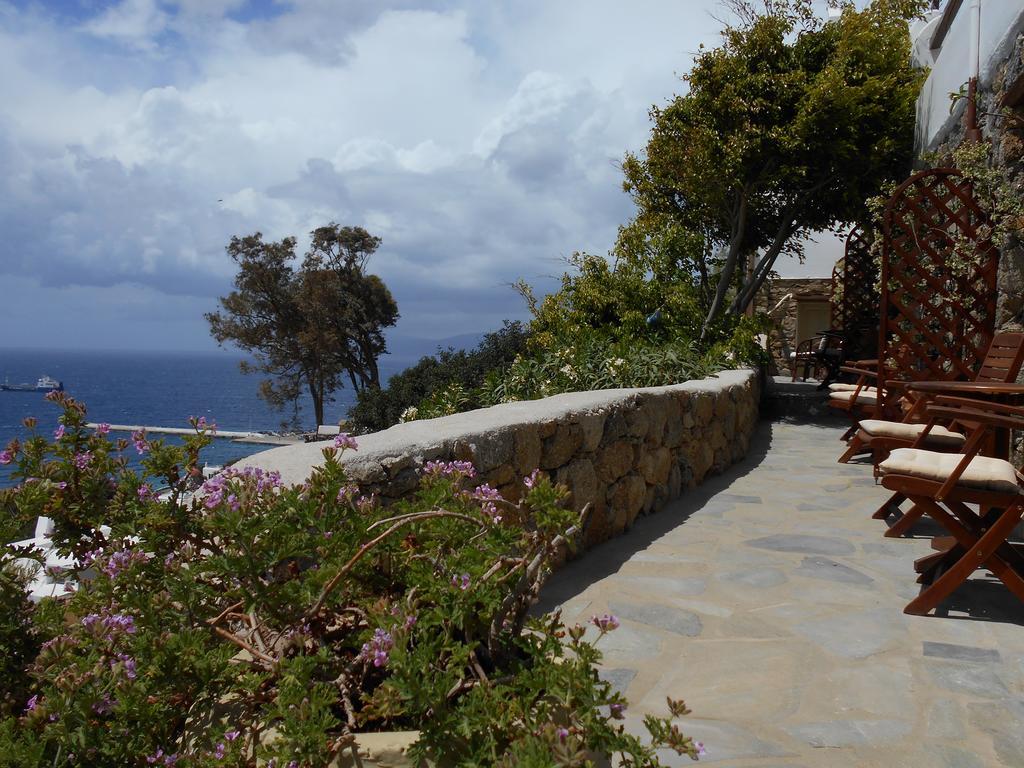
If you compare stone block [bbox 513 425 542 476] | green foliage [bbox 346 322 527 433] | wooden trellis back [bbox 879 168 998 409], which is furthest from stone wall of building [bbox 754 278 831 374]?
stone block [bbox 513 425 542 476]

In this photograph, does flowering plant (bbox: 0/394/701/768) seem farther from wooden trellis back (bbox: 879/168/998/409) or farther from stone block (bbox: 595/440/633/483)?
wooden trellis back (bbox: 879/168/998/409)

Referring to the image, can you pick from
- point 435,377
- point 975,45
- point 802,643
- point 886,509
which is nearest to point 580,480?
point 802,643

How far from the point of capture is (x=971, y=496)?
282 cm

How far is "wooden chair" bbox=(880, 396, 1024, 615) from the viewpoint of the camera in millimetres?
2783

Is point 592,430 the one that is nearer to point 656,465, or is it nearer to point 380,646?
point 656,465

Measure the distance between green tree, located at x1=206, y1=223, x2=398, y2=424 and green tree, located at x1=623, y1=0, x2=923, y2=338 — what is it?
19337mm

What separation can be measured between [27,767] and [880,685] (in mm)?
2275

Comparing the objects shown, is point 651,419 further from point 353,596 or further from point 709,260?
point 709,260

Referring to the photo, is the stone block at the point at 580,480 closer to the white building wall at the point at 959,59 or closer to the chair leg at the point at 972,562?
the chair leg at the point at 972,562

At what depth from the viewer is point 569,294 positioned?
889cm

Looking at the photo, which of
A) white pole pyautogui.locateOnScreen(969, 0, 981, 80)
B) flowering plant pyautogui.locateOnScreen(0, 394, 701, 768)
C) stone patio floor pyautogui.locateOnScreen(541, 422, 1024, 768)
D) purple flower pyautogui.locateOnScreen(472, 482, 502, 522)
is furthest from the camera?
white pole pyautogui.locateOnScreen(969, 0, 981, 80)

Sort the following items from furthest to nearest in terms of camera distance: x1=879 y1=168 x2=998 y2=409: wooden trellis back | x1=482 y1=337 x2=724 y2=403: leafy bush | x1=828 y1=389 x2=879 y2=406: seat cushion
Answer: x1=828 y1=389 x2=879 y2=406: seat cushion → x1=482 y1=337 x2=724 y2=403: leafy bush → x1=879 y1=168 x2=998 y2=409: wooden trellis back

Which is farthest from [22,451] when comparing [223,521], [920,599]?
[920,599]

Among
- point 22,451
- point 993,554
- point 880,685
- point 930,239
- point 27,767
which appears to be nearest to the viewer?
point 27,767
